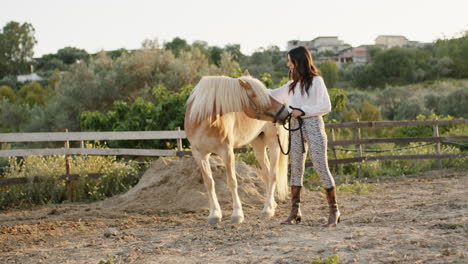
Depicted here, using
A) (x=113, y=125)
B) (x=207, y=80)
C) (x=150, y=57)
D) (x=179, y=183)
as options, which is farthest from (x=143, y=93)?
(x=207, y=80)

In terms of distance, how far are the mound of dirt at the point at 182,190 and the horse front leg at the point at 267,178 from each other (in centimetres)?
71

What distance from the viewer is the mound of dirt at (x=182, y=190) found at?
673 centimetres

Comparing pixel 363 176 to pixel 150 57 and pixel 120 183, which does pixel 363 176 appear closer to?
pixel 120 183

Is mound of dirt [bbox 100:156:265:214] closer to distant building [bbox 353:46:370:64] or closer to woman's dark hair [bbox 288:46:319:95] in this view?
woman's dark hair [bbox 288:46:319:95]

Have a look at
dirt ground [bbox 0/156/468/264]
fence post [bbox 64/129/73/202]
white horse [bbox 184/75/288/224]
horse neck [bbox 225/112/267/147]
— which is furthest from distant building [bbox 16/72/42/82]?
white horse [bbox 184/75/288/224]

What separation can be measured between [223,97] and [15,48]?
57.8 m

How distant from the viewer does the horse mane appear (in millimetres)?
5098

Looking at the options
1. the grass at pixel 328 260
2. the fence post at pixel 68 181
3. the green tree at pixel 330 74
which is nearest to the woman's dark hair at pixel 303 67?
the grass at pixel 328 260

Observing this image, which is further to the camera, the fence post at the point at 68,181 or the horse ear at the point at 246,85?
the fence post at the point at 68,181

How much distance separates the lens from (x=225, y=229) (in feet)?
16.5

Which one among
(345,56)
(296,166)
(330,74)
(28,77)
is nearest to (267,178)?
(296,166)

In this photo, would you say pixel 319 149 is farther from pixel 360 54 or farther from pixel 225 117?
pixel 360 54

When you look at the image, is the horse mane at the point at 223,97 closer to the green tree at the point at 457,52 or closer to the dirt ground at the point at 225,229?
the dirt ground at the point at 225,229

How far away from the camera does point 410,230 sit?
4074mm
